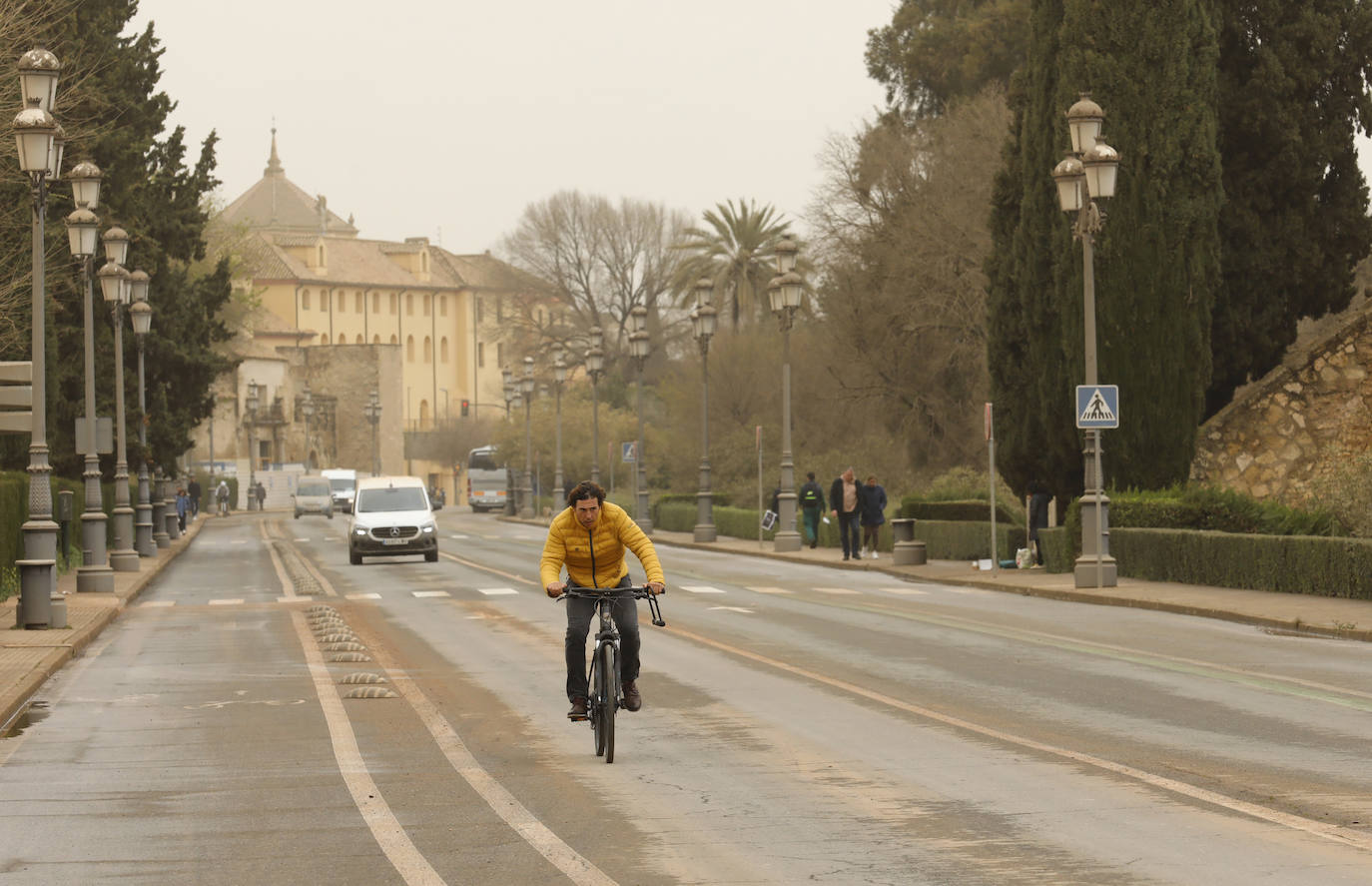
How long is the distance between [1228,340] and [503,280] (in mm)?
86399

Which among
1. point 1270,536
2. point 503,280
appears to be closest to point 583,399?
point 503,280

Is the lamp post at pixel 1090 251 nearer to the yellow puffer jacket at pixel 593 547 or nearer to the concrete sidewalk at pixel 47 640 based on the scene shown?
the concrete sidewalk at pixel 47 640

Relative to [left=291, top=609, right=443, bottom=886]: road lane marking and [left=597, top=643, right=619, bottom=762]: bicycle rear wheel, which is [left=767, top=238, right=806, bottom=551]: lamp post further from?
[left=597, top=643, right=619, bottom=762]: bicycle rear wheel

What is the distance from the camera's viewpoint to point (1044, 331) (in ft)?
111

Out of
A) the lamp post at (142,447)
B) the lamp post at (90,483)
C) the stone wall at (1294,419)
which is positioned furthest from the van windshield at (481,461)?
the lamp post at (90,483)

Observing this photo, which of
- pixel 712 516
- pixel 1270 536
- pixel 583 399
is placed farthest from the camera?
pixel 583 399

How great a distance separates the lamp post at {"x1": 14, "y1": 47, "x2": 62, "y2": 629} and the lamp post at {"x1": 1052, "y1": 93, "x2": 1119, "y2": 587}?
13.5 m

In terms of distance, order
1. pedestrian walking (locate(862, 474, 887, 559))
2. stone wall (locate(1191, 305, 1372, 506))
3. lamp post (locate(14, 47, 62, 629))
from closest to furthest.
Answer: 1. lamp post (locate(14, 47, 62, 629))
2. stone wall (locate(1191, 305, 1372, 506))
3. pedestrian walking (locate(862, 474, 887, 559))

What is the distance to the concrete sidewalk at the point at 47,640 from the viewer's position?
1552cm

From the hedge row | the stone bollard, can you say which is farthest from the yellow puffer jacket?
the stone bollard

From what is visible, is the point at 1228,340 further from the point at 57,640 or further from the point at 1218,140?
the point at 57,640

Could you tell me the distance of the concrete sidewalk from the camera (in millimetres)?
15521

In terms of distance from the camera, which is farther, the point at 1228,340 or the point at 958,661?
the point at 1228,340

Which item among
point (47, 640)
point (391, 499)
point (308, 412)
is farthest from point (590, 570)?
point (308, 412)
